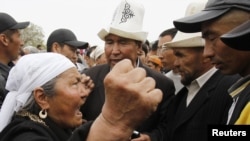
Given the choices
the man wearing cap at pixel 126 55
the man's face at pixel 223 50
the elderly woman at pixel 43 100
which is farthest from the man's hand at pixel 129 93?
the man wearing cap at pixel 126 55

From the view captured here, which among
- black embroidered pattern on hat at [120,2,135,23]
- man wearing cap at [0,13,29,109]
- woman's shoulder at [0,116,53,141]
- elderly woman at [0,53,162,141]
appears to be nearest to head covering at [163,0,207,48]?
black embroidered pattern on hat at [120,2,135,23]

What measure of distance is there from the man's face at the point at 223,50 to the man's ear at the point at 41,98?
3.63 feet

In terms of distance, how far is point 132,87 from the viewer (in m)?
1.60

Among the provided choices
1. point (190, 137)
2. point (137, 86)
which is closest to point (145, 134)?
point (190, 137)

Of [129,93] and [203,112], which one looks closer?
[129,93]

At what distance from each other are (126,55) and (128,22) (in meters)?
0.36

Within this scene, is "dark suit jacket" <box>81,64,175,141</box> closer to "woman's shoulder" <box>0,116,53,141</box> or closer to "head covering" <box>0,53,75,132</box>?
"head covering" <box>0,53,75,132</box>

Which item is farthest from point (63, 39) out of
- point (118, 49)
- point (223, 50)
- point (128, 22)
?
point (223, 50)

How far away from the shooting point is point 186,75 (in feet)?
12.5

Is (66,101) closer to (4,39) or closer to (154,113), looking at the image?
(154,113)

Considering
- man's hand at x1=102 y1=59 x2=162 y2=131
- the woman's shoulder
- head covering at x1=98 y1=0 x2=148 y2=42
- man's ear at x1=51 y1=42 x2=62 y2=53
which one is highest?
man's hand at x1=102 y1=59 x2=162 y2=131

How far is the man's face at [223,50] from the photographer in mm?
2543

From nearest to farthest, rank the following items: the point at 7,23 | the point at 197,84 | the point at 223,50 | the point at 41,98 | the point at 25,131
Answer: the point at 25,131
the point at 223,50
the point at 41,98
the point at 197,84
the point at 7,23

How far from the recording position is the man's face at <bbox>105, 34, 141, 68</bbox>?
4031mm
